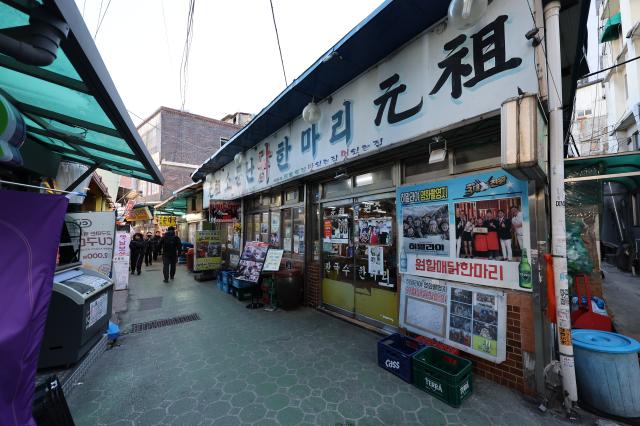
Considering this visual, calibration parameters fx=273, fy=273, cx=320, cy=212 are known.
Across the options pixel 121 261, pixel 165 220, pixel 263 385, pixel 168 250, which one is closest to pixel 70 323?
pixel 263 385

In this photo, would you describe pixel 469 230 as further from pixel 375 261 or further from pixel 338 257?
pixel 338 257

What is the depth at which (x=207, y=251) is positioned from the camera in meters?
11.3

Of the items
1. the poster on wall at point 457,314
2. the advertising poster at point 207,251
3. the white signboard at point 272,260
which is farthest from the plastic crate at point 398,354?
the advertising poster at point 207,251

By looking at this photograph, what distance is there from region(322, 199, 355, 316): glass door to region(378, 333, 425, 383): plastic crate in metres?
1.82

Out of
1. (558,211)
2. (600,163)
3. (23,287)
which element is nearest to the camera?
(23,287)

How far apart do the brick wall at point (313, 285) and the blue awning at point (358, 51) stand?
403cm

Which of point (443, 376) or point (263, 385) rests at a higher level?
point (443, 376)

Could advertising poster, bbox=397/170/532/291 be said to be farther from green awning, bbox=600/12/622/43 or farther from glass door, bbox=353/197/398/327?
green awning, bbox=600/12/622/43

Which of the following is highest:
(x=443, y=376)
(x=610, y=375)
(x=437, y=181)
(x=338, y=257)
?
(x=437, y=181)

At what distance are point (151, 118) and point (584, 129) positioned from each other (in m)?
36.7

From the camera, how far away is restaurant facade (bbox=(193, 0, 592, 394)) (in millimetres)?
3316

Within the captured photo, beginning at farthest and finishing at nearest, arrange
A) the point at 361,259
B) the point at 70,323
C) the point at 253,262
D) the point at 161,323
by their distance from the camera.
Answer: the point at 253,262, the point at 161,323, the point at 361,259, the point at 70,323

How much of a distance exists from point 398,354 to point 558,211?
2691 millimetres

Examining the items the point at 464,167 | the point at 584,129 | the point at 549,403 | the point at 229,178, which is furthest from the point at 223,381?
the point at 584,129
